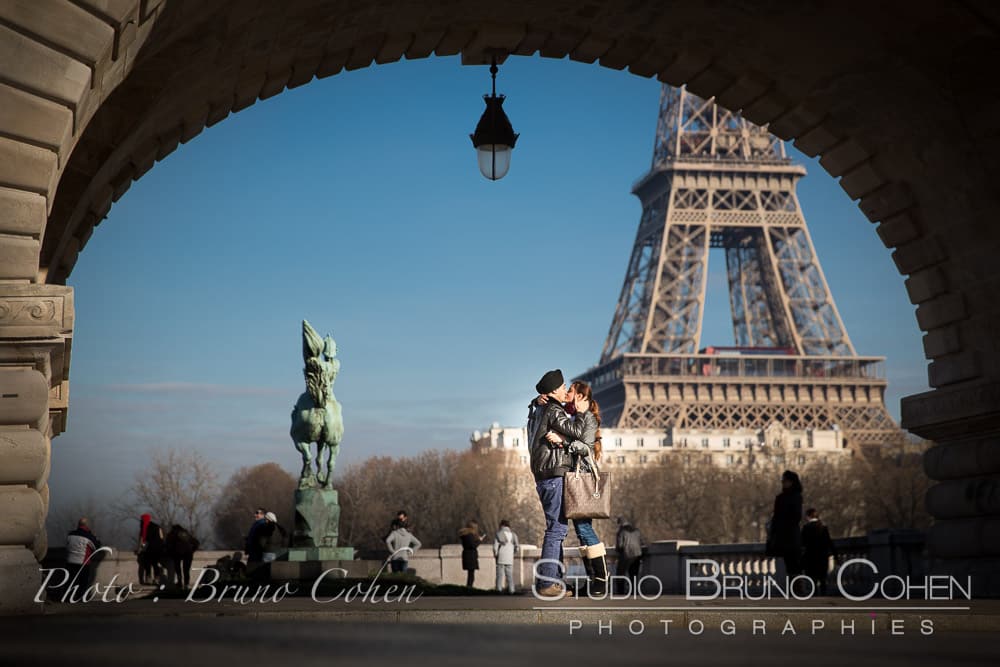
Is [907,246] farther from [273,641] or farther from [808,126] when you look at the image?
[273,641]

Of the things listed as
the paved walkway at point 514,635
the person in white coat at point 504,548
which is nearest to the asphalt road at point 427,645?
the paved walkway at point 514,635

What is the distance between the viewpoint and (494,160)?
1489 cm

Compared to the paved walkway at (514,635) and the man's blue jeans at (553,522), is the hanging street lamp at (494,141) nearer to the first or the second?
the man's blue jeans at (553,522)

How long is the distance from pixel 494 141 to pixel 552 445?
193 inches

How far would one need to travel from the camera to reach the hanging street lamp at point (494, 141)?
1479 centimetres

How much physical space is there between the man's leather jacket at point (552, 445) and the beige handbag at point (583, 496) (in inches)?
4.4

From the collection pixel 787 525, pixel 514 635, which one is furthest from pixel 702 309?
pixel 514 635

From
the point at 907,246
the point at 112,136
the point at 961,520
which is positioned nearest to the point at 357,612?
the point at 112,136

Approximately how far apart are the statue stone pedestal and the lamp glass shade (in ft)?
24.6

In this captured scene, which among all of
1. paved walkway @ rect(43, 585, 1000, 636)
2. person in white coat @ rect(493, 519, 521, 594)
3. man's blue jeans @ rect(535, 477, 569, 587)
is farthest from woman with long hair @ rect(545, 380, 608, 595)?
person in white coat @ rect(493, 519, 521, 594)

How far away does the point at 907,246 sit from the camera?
1534cm

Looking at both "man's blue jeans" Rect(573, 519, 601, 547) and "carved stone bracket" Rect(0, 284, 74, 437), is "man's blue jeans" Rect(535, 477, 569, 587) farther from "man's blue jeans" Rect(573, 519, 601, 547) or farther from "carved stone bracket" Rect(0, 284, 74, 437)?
"carved stone bracket" Rect(0, 284, 74, 437)

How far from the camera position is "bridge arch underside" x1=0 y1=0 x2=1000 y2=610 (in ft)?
40.5

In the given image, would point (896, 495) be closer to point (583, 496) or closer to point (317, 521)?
point (317, 521)
